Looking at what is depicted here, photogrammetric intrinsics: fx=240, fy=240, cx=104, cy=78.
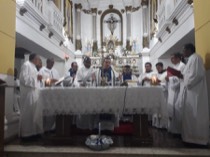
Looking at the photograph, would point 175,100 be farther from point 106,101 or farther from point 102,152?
point 102,152

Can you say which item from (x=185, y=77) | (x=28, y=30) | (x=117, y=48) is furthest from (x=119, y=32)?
(x=185, y=77)

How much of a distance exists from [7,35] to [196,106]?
368cm

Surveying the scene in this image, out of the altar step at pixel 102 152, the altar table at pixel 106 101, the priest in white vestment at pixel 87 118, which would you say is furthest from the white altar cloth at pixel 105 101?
the priest in white vestment at pixel 87 118

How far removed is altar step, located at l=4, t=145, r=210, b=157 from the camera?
11.7 ft

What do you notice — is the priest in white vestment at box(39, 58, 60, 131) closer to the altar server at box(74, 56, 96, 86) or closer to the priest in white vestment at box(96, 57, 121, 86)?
the altar server at box(74, 56, 96, 86)

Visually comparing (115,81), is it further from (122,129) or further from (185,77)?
(185,77)

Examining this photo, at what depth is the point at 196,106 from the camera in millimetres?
3943

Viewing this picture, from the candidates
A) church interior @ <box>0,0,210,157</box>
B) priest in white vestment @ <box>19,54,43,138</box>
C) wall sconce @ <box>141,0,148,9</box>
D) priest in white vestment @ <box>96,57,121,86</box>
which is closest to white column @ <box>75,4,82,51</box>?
wall sconce @ <box>141,0,148,9</box>

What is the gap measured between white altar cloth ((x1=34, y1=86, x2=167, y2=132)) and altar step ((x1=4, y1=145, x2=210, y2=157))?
0.62 m

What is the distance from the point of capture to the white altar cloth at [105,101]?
4.07 metres

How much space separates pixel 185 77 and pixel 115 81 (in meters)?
1.64

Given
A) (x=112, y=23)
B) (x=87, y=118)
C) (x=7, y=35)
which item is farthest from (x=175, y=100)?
(x=112, y=23)

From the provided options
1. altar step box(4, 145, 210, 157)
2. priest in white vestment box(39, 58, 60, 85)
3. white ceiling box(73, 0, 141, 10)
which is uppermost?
white ceiling box(73, 0, 141, 10)

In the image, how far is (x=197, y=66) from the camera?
3.94m
